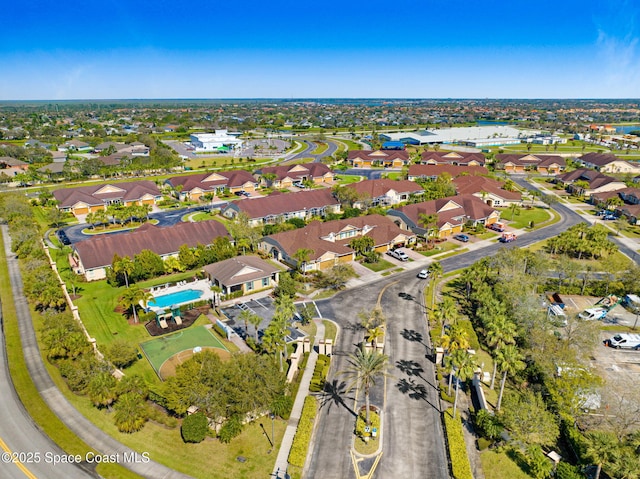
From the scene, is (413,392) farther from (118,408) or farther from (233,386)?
(118,408)

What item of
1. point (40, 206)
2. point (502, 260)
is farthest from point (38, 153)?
point (502, 260)

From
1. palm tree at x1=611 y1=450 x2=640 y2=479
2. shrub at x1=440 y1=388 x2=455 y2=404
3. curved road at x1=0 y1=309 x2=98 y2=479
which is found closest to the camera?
palm tree at x1=611 y1=450 x2=640 y2=479

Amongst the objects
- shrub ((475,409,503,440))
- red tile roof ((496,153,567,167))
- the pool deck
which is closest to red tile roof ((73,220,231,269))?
the pool deck

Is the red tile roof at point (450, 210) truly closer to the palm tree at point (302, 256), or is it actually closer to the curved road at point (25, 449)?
the palm tree at point (302, 256)

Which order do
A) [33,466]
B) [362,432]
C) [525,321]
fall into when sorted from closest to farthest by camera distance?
1. [33,466]
2. [362,432]
3. [525,321]

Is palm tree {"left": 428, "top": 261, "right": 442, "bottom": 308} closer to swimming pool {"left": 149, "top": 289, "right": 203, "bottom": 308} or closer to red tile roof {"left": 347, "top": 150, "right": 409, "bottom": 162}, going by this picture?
swimming pool {"left": 149, "top": 289, "right": 203, "bottom": 308}

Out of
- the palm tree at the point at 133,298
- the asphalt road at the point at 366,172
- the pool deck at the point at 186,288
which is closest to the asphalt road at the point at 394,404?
the pool deck at the point at 186,288
